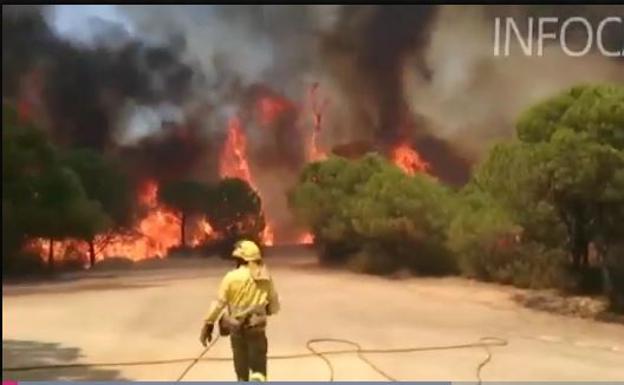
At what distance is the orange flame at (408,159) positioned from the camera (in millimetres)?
2705

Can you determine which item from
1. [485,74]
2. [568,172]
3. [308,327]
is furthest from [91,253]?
[568,172]

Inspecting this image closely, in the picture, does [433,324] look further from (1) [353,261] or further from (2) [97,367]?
(2) [97,367]

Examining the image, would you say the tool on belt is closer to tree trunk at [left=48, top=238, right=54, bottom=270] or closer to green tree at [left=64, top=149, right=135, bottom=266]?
green tree at [left=64, top=149, right=135, bottom=266]

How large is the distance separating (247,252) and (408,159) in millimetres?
540

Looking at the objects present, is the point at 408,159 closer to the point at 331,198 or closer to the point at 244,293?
the point at 331,198

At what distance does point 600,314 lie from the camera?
267 centimetres

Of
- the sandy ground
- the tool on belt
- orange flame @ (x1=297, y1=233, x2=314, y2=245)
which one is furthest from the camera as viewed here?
orange flame @ (x1=297, y1=233, x2=314, y2=245)

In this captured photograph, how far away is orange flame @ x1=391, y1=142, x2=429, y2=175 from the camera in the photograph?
8.87 feet

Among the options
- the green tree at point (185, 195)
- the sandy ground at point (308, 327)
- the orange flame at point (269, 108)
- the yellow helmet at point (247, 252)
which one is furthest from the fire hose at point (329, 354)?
the orange flame at point (269, 108)

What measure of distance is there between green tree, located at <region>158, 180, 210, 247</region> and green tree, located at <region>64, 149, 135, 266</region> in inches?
3.8

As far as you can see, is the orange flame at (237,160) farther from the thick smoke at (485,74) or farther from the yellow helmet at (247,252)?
the thick smoke at (485,74)

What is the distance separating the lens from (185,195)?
2.72 metres

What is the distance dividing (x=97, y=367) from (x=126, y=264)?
0.98ft

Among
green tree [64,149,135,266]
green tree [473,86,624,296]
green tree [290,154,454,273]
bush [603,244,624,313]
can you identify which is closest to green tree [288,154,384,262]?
green tree [290,154,454,273]
